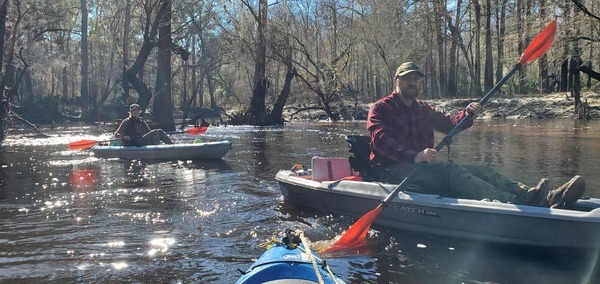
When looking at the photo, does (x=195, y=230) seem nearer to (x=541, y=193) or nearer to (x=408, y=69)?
(x=408, y=69)

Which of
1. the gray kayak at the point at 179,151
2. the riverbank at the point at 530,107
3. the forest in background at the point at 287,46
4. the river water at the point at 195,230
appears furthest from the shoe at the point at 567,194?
the riverbank at the point at 530,107

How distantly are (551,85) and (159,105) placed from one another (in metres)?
22.6

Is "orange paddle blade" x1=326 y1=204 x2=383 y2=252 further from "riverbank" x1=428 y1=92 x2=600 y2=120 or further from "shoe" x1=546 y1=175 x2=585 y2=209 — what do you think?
"riverbank" x1=428 y1=92 x2=600 y2=120

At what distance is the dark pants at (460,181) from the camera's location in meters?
4.73

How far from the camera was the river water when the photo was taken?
4.25m

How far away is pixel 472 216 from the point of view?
15.0 feet

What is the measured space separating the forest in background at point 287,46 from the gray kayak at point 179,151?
905 cm

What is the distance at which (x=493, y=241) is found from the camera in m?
4.56

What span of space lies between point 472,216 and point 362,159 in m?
1.58

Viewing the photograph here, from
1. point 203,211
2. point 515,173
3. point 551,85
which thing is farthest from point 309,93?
point 203,211

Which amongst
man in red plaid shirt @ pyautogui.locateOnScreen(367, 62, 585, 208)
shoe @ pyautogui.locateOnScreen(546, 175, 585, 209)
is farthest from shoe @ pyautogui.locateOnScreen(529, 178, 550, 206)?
man in red plaid shirt @ pyautogui.locateOnScreen(367, 62, 585, 208)

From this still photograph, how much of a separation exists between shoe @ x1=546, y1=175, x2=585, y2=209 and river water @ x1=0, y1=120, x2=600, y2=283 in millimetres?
443

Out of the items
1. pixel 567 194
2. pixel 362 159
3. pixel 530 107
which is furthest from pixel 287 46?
pixel 567 194

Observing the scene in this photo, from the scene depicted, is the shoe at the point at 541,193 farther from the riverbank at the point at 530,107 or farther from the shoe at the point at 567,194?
the riverbank at the point at 530,107
